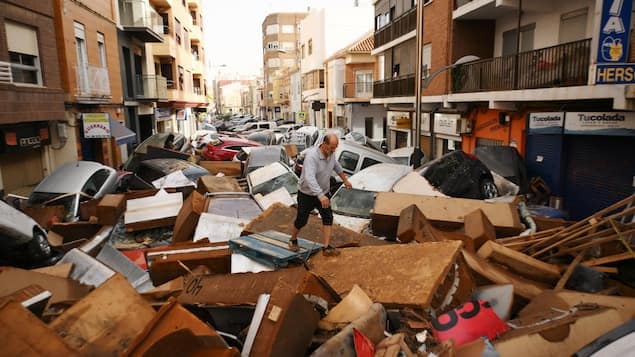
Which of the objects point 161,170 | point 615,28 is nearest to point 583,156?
point 615,28

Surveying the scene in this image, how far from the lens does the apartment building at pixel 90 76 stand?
1475cm

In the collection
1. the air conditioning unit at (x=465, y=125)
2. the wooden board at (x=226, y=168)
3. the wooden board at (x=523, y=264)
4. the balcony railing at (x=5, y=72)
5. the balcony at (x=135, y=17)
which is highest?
the balcony at (x=135, y=17)

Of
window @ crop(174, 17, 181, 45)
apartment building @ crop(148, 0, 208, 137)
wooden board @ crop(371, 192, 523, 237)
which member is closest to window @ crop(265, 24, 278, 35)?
apartment building @ crop(148, 0, 208, 137)

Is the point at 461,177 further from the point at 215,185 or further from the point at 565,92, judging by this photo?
the point at 215,185

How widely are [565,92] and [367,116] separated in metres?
24.1

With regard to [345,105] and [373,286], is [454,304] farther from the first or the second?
[345,105]

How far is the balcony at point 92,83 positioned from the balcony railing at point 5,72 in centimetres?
396

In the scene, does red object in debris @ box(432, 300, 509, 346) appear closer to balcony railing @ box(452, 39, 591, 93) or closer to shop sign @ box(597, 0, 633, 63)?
shop sign @ box(597, 0, 633, 63)

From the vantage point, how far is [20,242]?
22.8 feet

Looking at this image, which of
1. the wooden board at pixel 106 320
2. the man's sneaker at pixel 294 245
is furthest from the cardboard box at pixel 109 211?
the wooden board at pixel 106 320

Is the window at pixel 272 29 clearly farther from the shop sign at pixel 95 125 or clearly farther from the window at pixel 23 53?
the window at pixel 23 53

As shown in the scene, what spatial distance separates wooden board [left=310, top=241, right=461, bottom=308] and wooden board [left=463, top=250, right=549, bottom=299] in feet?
1.29

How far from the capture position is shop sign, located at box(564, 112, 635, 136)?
28.9ft

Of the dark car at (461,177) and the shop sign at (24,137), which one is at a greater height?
the shop sign at (24,137)
